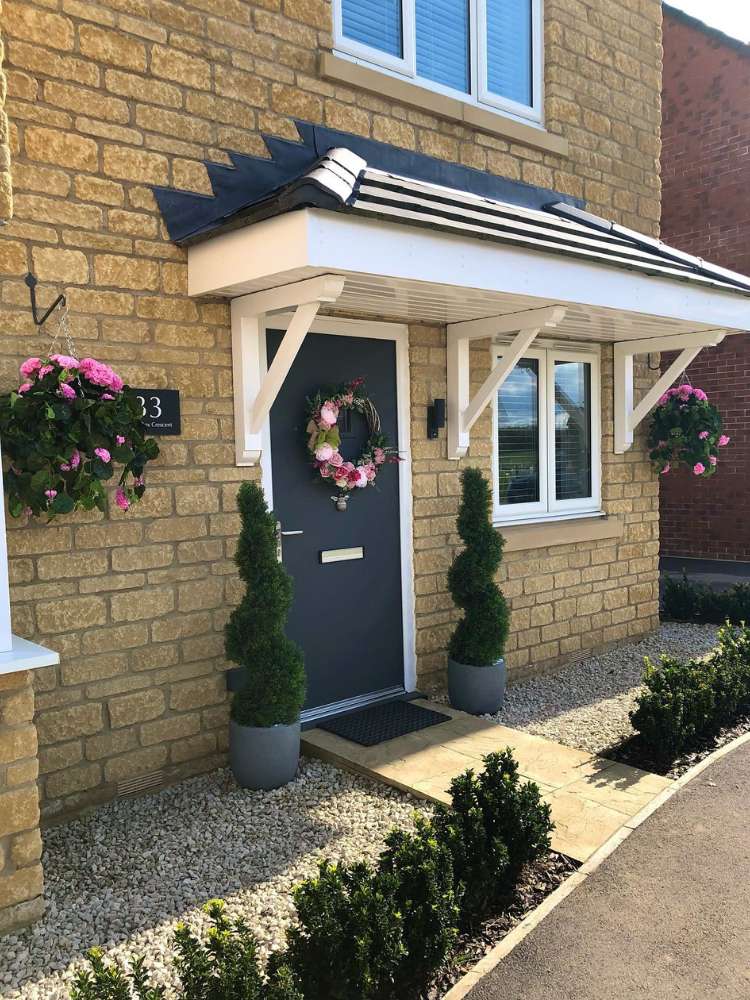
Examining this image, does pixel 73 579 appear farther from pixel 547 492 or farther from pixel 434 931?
pixel 547 492

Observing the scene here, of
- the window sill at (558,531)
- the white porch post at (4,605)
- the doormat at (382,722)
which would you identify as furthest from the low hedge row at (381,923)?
the window sill at (558,531)

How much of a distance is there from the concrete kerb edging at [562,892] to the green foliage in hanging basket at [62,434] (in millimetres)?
2479

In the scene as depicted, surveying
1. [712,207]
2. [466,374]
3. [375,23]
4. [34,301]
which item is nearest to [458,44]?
[375,23]

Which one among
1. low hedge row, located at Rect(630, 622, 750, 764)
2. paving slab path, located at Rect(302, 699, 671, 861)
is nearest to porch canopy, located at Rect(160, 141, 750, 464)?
paving slab path, located at Rect(302, 699, 671, 861)

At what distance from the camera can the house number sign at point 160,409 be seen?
434 centimetres

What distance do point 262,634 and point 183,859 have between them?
3.64 ft

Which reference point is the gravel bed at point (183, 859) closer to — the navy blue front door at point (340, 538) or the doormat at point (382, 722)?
the doormat at point (382, 722)

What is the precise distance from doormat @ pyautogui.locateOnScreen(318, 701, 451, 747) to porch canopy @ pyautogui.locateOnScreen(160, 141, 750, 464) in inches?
71.7

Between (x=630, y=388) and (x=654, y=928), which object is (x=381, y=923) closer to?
(x=654, y=928)

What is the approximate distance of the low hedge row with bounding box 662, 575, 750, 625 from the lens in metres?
8.41

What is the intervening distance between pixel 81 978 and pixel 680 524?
38.6 feet

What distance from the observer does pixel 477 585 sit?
5.61m

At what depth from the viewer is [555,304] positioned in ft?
16.8

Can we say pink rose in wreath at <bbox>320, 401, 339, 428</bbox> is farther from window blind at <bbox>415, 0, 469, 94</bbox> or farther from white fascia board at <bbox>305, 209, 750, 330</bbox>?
window blind at <bbox>415, 0, 469, 94</bbox>
